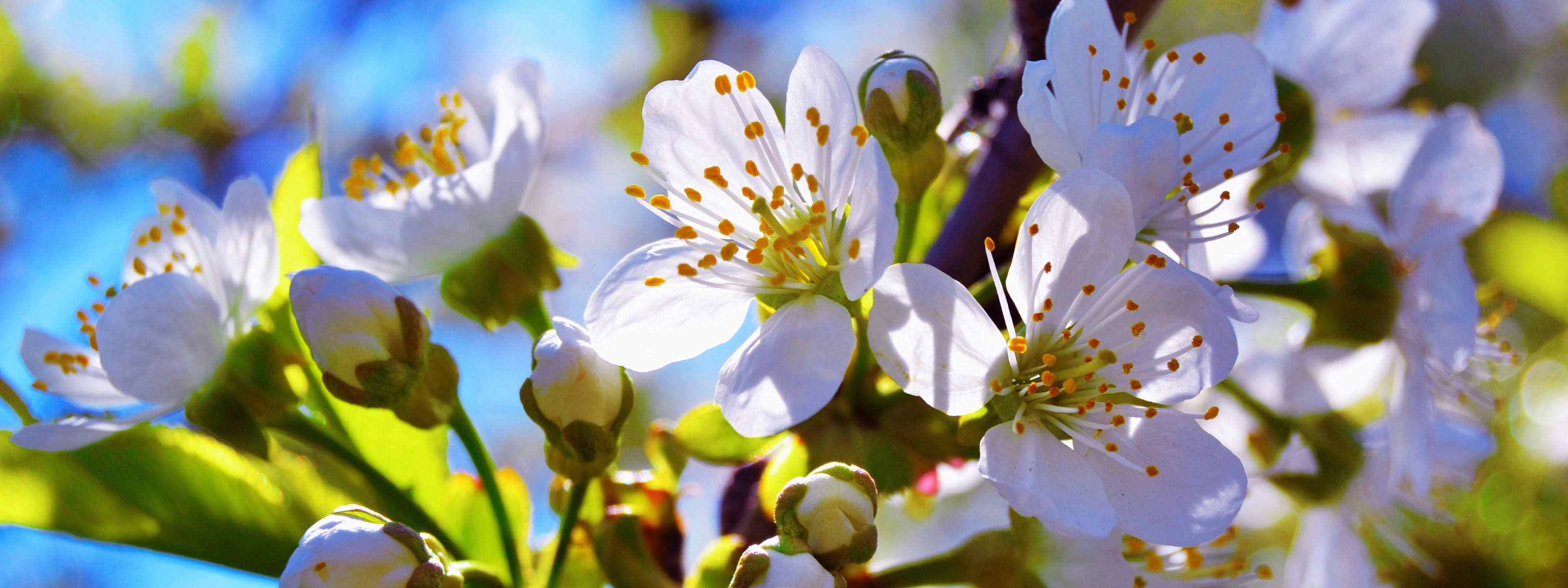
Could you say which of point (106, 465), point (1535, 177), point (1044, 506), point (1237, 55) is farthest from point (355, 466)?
point (1535, 177)

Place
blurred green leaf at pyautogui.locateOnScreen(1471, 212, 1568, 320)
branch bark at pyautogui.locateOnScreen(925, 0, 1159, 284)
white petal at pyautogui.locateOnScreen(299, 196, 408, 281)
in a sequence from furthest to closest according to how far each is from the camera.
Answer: blurred green leaf at pyautogui.locateOnScreen(1471, 212, 1568, 320), branch bark at pyautogui.locateOnScreen(925, 0, 1159, 284), white petal at pyautogui.locateOnScreen(299, 196, 408, 281)

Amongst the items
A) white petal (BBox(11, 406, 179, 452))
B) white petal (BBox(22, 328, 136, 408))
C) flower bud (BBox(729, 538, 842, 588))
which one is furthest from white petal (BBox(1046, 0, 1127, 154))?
white petal (BBox(22, 328, 136, 408))

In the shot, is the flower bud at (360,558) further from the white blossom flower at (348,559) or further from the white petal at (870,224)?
the white petal at (870,224)

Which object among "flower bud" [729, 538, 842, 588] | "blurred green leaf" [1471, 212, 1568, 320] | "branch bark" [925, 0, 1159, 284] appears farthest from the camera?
"blurred green leaf" [1471, 212, 1568, 320]

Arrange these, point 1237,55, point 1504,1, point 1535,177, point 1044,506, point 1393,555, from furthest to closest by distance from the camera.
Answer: point 1504,1, point 1535,177, point 1393,555, point 1237,55, point 1044,506

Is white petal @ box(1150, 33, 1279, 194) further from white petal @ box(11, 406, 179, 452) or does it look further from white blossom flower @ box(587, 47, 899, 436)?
white petal @ box(11, 406, 179, 452)

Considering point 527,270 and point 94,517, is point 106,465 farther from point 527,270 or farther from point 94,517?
point 527,270

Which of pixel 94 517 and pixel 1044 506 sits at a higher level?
pixel 94 517

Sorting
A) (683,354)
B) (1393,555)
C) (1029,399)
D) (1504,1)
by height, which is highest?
(683,354)
